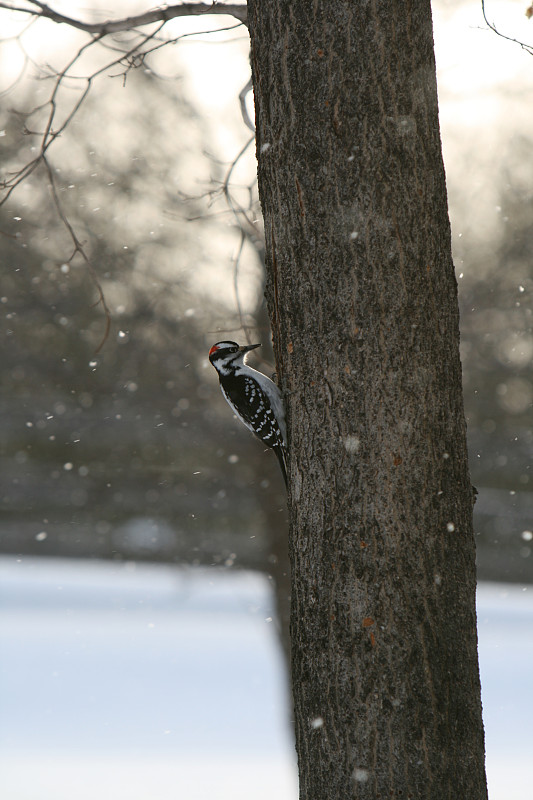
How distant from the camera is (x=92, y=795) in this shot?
636 centimetres

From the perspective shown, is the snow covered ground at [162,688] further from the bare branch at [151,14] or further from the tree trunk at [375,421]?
the bare branch at [151,14]

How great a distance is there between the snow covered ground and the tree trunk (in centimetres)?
469

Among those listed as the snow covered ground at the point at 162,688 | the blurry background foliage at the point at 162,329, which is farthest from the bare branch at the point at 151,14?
the snow covered ground at the point at 162,688

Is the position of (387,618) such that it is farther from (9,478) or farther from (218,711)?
(9,478)

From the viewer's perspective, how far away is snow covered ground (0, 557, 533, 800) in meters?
6.85

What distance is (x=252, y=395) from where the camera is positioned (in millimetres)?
4332

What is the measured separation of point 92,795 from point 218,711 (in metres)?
2.68

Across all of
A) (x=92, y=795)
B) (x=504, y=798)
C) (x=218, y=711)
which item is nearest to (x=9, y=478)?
(x=218, y=711)

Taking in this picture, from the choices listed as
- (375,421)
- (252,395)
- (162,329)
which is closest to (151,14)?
(252,395)

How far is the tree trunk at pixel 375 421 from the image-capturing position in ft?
8.14

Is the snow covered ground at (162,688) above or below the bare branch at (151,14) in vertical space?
below

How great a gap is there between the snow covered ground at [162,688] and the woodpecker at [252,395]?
393 centimetres

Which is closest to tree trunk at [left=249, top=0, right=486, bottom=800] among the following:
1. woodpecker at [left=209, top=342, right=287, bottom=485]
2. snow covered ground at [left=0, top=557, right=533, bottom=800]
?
woodpecker at [left=209, top=342, right=287, bottom=485]

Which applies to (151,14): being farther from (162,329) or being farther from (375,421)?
(162,329)
